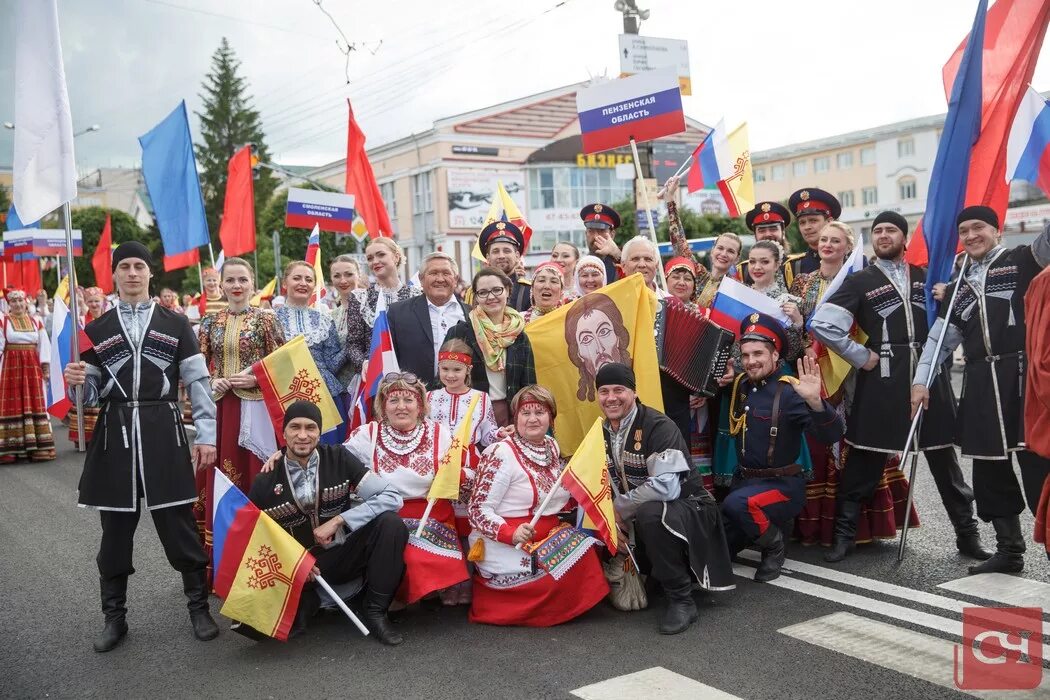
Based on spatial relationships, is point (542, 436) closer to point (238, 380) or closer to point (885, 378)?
point (238, 380)

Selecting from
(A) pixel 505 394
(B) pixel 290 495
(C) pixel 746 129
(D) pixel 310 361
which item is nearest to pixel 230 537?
(B) pixel 290 495

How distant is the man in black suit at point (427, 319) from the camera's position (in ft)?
20.3

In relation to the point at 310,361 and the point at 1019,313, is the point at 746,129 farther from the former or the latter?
the point at 310,361

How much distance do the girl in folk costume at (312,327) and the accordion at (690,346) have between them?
7.50ft

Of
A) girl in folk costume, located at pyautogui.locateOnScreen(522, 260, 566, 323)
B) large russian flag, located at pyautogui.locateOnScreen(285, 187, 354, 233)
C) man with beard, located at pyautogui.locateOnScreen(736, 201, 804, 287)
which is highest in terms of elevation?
large russian flag, located at pyautogui.locateOnScreen(285, 187, 354, 233)

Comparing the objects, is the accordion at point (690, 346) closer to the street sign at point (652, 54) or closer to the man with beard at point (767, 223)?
the man with beard at point (767, 223)

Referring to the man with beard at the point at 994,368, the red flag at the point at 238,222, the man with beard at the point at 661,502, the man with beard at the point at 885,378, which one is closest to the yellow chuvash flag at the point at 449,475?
the man with beard at the point at 661,502

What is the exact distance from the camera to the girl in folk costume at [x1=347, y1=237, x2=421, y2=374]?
22.5ft

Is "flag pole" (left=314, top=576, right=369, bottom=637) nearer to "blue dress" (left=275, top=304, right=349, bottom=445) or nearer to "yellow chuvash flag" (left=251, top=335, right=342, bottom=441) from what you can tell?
"yellow chuvash flag" (left=251, top=335, right=342, bottom=441)

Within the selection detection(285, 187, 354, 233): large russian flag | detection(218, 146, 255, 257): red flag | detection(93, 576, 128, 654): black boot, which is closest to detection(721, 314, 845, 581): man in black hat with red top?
detection(93, 576, 128, 654): black boot

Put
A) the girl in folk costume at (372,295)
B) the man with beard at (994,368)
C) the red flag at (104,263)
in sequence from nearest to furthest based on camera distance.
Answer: the man with beard at (994,368)
the girl in folk costume at (372,295)
the red flag at (104,263)

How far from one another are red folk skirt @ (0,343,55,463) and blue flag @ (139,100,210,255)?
4.81m

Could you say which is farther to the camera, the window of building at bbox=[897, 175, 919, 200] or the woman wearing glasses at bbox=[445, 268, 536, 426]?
the window of building at bbox=[897, 175, 919, 200]

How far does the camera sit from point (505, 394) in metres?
5.94
